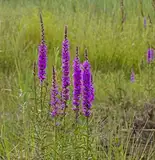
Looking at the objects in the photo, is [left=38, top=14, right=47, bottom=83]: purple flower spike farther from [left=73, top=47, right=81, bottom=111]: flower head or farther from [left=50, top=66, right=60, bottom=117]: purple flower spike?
[left=73, top=47, right=81, bottom=111]: flower head

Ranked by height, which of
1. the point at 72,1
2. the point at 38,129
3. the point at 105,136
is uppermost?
the point at 72,1

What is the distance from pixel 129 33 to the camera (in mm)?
6949

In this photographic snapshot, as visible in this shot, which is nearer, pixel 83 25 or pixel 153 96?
pixel 153 96

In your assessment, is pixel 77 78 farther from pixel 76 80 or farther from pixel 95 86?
pixel 95 86

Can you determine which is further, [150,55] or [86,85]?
[150,55]

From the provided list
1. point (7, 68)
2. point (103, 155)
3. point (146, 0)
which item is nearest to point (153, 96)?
point (103, 155)

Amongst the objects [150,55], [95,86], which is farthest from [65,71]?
[95,86]

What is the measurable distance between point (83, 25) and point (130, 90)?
2.51 m

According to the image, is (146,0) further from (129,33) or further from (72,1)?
(129,33)

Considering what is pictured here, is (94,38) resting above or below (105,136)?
above

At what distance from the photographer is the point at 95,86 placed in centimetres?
508

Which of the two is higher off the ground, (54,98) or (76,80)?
(76,80)

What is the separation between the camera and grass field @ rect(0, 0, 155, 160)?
275cm

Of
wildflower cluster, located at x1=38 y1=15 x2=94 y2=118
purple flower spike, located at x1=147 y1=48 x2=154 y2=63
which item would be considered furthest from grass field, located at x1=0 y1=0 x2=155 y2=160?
wildflower cluster, located at x1=38 y1=15 x2=94 y2=118
